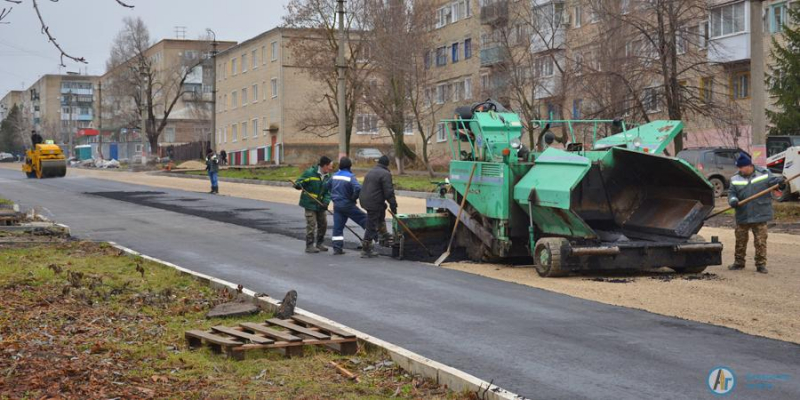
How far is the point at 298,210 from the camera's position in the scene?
25.1 meters

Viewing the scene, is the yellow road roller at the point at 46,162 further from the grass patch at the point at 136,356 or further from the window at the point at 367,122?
the grass patch at the point at 136,356

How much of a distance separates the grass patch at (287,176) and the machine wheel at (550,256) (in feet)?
63.6

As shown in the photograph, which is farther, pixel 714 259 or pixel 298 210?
pixel 298 210

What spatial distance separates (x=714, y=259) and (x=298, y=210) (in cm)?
1360

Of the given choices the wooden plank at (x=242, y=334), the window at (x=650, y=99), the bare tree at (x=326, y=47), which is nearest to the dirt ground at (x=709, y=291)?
the wooden plank at (x=242, y=334)

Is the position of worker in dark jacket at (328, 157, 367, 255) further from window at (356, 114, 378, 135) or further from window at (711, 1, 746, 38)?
window at (356, 114, 378, 135)

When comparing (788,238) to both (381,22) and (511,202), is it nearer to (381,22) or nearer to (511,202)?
(511,202)

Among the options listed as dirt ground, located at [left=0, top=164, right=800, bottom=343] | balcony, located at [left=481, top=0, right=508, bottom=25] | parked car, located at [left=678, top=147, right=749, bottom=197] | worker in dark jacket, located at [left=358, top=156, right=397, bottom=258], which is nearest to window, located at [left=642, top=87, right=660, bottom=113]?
parked car, located at [left=678, top=147, right=749, bottom=197]

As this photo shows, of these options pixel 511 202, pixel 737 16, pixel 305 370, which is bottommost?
pixel 305 370

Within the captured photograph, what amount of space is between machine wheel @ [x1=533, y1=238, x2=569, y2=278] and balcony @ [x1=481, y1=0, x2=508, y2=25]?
3003 cm

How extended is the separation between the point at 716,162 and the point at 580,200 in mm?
19266

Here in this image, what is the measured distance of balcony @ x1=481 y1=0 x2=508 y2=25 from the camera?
1662 inches

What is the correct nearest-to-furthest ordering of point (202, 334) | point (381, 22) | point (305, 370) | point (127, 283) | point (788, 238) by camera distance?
point (305, 370)
point (202, 334)
point (127, 283)
point (788, 238)
point (381, 22)

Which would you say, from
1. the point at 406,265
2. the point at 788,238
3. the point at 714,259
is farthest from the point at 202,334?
the point at 788,238
